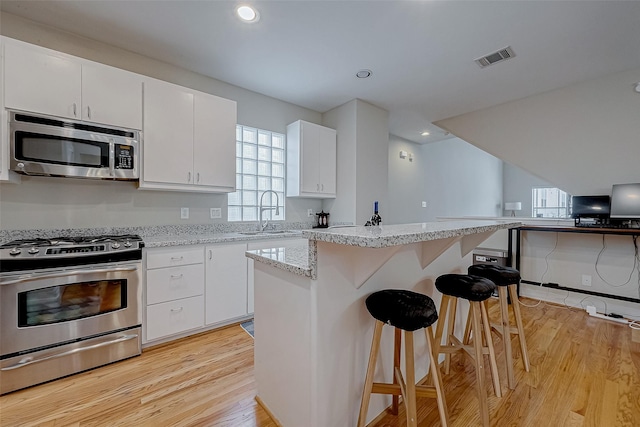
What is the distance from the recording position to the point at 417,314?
3.76 feet

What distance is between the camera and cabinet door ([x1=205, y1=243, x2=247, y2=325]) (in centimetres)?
254

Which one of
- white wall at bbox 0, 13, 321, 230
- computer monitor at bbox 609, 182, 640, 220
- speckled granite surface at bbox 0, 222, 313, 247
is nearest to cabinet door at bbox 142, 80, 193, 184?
white wall at bbox 0, 13, 321, 230

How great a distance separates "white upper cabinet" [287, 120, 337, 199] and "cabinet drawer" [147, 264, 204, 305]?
1.61 metres

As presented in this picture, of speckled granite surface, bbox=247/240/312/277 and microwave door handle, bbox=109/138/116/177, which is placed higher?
microwave door handle, bbox=109/138/116/177

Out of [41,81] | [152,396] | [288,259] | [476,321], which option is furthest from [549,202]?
[41,81]

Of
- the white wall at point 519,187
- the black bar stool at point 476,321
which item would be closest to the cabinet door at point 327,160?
the black bar stool at point 476,321

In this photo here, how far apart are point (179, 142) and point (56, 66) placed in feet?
3.13

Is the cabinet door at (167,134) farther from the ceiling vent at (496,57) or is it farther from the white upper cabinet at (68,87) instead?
the ceiling vent at (496,57)

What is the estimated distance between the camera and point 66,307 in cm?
190

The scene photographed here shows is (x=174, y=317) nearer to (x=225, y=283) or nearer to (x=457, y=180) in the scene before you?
(x=225, y=283)

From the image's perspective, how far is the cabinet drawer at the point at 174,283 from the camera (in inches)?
88.4

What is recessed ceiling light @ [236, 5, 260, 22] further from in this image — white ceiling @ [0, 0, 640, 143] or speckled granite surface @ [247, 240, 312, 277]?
speckled granite surface @ [247, 240, 312, 277]

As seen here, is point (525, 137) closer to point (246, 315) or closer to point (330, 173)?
point (330, 173)

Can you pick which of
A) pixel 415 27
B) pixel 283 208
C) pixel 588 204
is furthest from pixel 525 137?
pixel 283 208
